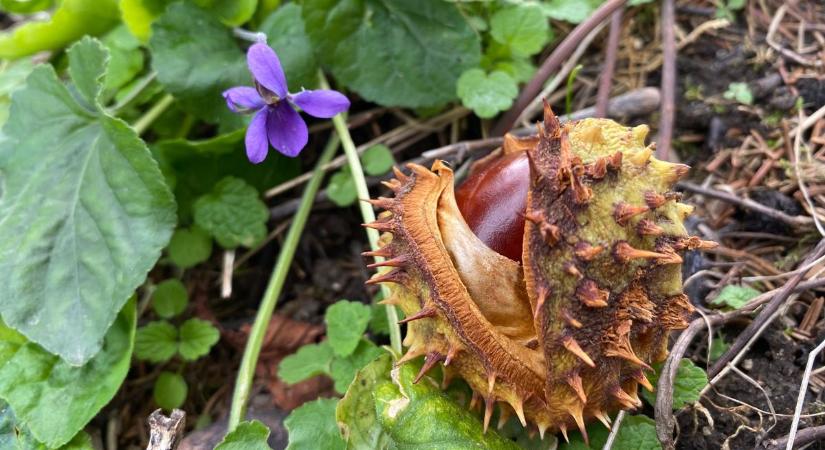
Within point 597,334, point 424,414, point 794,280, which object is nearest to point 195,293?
point 424,414

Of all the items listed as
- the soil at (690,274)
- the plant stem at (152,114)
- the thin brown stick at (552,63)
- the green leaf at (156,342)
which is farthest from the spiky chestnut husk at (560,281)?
the plant stem at (152,114)

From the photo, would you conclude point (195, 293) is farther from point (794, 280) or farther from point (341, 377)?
point (794, 280)

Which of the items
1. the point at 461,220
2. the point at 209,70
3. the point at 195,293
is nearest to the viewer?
the point at 461,220

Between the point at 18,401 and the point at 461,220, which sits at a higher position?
the point at 461,220

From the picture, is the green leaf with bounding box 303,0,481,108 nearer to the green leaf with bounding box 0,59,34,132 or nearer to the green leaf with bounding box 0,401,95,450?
the green leaf with bounding box 0,59,34,132

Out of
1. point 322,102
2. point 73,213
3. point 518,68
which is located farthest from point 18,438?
point 518,68

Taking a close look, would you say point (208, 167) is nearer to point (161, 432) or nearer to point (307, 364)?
point (307, 364)

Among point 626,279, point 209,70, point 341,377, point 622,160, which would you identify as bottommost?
point 341,377

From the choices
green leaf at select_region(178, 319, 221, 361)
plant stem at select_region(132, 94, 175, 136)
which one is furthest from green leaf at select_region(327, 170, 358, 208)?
plant stem at select_region(132, 94, 175, 136)
